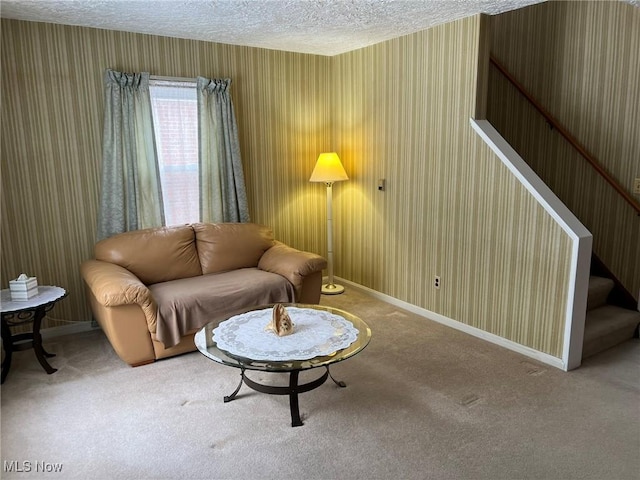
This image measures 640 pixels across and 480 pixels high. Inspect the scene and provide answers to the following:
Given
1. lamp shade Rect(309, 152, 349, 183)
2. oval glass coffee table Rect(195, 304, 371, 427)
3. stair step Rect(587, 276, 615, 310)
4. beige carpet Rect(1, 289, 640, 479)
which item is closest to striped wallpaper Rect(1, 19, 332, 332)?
lamp shade Rect(309, 152, 349, 183)

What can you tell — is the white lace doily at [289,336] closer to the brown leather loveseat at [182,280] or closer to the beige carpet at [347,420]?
the brown leather loveseat at [182,280]

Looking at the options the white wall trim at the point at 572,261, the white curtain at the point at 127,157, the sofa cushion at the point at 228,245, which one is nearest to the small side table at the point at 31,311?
the white curtain at the point at 127,157

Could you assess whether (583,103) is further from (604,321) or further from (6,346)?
(6,346)

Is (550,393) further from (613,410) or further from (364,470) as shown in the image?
(364,470)

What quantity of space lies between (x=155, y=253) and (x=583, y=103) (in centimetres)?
393

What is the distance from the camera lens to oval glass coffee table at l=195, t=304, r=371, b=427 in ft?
8.38

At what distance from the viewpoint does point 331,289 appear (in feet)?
16.9

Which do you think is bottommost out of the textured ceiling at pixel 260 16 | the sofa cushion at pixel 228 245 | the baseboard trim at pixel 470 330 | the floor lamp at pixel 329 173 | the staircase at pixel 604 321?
the baseboard trim at pixel 470 330

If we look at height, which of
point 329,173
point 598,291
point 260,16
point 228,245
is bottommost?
point 598,291

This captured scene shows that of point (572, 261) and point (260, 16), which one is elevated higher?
point (260, 16)

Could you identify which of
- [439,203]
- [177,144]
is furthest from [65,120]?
[439,203]

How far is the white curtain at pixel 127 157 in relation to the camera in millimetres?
4070

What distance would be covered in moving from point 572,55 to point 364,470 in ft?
12.9

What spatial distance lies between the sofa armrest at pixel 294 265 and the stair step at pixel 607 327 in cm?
213
